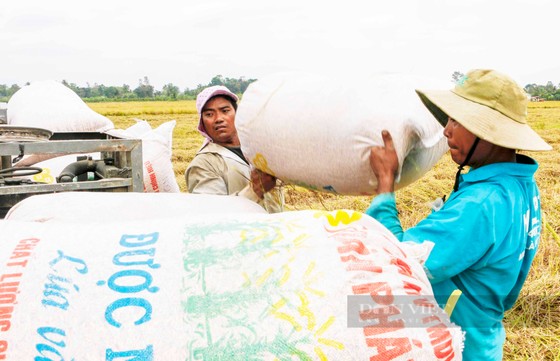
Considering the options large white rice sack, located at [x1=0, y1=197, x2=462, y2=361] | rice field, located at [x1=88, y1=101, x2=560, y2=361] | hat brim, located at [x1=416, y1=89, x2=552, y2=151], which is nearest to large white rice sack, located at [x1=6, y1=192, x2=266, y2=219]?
large white rice sack, located at [x1=0, y1=197, x2=462, y2=361]

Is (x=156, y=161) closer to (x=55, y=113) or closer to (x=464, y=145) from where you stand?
(x=55, y=113)

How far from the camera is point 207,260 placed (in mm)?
1103

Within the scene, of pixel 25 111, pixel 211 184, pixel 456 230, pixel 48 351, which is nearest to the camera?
pixel 48 351

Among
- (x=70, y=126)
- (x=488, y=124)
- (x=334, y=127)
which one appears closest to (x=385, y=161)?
(x=334, y=127)

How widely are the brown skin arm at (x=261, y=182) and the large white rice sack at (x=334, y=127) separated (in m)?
0.14

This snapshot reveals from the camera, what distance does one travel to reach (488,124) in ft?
4.33

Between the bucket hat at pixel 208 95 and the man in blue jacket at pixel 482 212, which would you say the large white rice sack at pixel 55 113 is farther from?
the man in blue jacket at pixel 482 212

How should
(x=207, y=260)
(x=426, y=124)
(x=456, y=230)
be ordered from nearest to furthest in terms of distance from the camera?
(x=207, y=260) → (x=456, y=230) → (x=426, y=124)

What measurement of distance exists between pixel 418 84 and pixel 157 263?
935 millimetres

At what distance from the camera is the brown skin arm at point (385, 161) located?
4.84ft

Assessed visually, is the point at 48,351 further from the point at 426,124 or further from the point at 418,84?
the point at 418,84

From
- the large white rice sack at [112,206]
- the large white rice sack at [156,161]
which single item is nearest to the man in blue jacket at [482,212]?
the large white rice sack at [112,206]

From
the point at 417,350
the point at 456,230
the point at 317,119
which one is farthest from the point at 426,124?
the point at 417,350

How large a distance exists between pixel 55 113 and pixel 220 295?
9.55 feet
